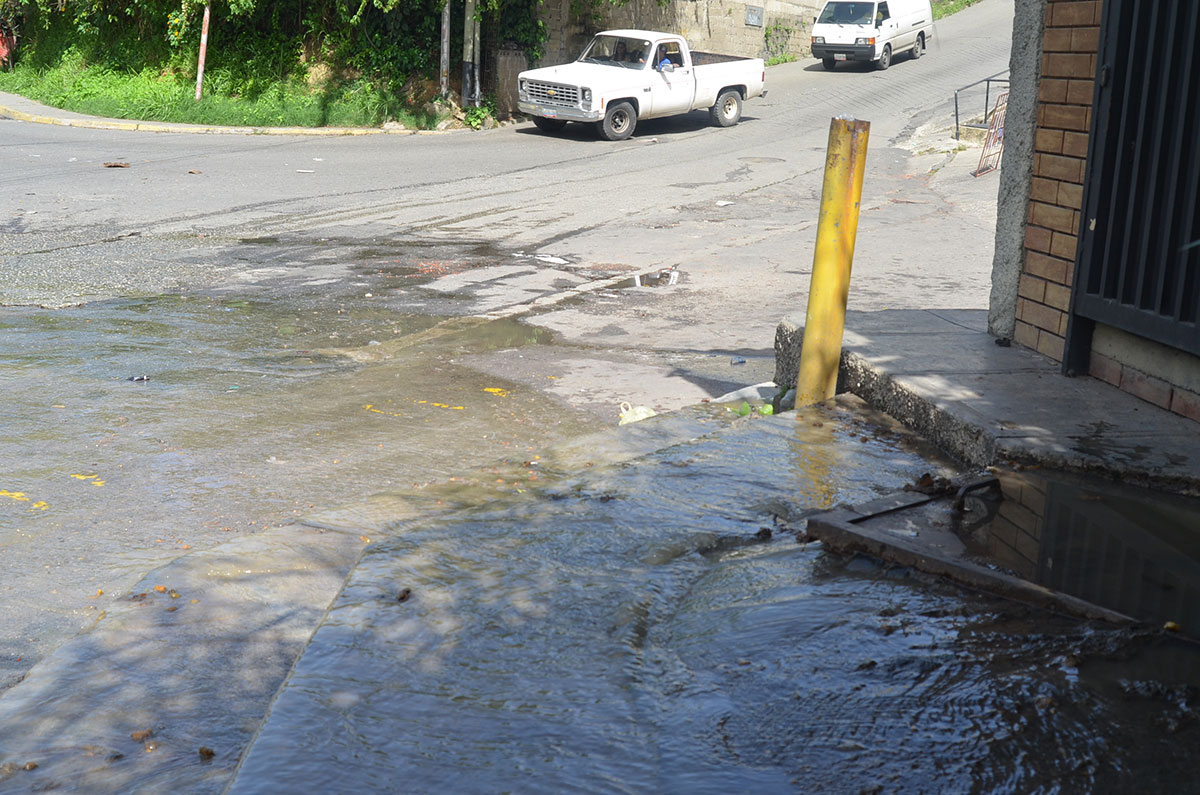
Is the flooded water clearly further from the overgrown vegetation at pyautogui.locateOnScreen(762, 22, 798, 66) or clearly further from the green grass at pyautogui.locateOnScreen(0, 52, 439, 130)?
the overgrown vegetation at pyautogui.locateOnScreen(762, 22, 798, 66)

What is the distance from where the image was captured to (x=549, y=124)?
2208cm

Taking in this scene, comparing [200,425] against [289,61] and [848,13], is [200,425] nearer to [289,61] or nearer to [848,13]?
[289,61]

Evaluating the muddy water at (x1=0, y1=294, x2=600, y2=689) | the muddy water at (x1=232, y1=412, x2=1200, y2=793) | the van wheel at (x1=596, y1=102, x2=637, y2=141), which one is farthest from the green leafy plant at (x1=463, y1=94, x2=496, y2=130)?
the muddy water at (x1=232, y1=412, x2=1200, y2=793)

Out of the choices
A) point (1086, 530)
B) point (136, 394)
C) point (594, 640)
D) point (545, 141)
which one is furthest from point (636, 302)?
point (545, 141)

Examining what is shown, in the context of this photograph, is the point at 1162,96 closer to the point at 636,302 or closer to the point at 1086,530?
the point at 1086,530

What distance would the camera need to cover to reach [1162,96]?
14.5ft

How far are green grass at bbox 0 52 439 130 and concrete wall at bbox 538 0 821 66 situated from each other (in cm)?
397

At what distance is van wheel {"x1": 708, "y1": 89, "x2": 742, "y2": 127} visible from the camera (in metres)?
22.8

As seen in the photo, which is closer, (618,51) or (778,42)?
(618,51)

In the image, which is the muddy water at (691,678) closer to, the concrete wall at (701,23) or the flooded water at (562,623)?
the flooded water at (562,623)

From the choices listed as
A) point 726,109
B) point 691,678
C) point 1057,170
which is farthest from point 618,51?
point 691,678

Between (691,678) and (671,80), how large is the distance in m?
20.2

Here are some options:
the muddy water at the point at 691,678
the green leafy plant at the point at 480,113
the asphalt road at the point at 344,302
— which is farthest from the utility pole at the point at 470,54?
the muddy water at the point at 691,678

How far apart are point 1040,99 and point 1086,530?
8.83 feet
